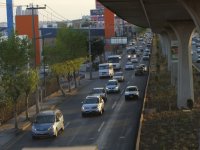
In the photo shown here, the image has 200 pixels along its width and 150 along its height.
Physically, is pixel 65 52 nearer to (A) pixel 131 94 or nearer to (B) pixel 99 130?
(A) pixel 131 94

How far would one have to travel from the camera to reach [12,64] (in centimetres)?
3784

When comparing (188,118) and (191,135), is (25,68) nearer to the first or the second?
(188,118)

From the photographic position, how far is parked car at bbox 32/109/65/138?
Answer: 105ft

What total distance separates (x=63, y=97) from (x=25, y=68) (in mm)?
18567

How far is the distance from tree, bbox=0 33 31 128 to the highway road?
2737mm

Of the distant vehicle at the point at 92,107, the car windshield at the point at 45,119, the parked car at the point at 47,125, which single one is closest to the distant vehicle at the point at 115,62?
the distant vehicle at the point at 92,107

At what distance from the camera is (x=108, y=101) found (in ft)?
169

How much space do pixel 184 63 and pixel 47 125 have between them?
50.9 ft

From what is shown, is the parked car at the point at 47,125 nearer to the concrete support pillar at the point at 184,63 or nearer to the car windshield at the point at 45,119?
the car windshield at the point at 45,119

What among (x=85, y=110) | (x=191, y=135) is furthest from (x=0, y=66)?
(x=191, y=135)

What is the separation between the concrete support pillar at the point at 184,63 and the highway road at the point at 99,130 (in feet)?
12.0

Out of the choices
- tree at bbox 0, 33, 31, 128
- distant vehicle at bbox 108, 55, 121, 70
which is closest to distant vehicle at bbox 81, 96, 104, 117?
tree at bbox 0, 33, 31, 128

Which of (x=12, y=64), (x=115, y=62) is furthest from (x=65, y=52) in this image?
(x=115, y=62)

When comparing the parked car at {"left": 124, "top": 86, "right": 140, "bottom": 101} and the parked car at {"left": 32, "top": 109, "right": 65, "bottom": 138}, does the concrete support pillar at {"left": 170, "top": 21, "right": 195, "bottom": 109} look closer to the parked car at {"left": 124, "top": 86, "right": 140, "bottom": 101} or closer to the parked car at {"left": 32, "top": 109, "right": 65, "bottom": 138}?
the parked car at {"left": 124, "top": 86, "right": 140, "bottom": 101}
